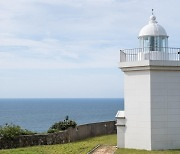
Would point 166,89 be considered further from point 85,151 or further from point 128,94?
point 85,151

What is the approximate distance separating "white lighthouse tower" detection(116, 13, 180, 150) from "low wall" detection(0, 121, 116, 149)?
18.3ft

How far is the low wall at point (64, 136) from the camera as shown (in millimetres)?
22766

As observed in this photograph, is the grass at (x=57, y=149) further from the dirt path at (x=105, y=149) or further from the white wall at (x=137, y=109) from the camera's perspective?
the white wall at (x=137, y=109)

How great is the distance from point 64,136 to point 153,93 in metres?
7.77

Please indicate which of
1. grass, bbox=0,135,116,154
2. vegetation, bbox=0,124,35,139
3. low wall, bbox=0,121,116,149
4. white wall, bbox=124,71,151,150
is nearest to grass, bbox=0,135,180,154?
grass, bbox=0,135,116,154

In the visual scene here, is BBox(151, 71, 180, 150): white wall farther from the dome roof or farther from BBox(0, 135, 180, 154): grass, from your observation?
the dome roof

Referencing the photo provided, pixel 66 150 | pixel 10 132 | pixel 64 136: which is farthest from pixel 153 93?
pixel 10 132

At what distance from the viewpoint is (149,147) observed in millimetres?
19828

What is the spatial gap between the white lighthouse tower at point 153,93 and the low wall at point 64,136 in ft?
18.3

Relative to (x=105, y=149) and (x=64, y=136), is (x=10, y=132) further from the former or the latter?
(x=105, y=149)

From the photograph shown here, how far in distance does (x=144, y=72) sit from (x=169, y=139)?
3.95 metres

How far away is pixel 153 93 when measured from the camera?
64.9 feet

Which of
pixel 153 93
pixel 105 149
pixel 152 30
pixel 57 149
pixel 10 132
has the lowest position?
pixel 57 149

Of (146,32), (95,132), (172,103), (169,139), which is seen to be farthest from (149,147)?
(95,132)
